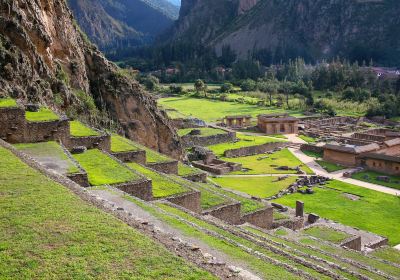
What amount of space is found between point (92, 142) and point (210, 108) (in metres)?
80.3

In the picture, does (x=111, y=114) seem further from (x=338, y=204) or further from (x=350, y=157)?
(x=350, y=157)

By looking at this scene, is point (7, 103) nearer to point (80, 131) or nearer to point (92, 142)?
point (80, 131)

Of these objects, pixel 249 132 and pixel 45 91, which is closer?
pixel 45 91

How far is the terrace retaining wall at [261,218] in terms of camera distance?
2747 centimetres

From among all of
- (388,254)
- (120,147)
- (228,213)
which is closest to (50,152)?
(120,147)

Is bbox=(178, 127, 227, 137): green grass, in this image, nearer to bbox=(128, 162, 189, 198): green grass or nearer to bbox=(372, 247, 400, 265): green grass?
bbox=(128, 162, 189, 198): green grass

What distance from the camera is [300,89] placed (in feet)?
408

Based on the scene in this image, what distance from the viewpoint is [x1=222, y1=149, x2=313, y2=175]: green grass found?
54.7 metres

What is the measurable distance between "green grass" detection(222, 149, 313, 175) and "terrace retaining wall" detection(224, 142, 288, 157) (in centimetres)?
143

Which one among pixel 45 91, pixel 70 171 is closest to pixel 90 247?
pixel 70 171

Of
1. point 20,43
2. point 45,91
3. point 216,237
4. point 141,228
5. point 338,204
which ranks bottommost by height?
point 338,204

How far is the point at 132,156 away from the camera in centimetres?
2964

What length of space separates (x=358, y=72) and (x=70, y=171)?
401 feet

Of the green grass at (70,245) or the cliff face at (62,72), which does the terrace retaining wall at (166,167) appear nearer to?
the cliff face at (62,72)
